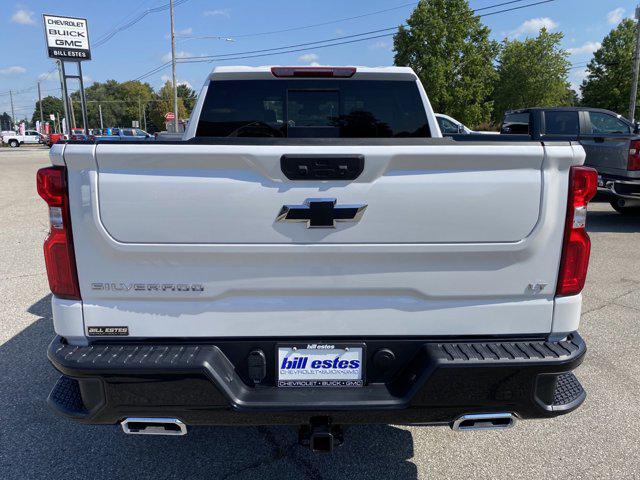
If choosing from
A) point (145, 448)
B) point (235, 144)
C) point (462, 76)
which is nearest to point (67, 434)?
point (145, 448)

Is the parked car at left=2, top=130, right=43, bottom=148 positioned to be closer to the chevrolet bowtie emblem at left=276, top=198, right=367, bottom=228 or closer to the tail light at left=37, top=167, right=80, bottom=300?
the tail light at left=37, top=167, right=80, bottom=300

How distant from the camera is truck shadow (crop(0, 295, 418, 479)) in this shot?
2.67 metres

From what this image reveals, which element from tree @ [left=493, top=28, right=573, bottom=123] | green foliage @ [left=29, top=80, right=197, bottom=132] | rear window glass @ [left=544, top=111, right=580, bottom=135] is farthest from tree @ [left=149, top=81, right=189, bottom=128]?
rear window glass @ [left=544, top=111, right=580, bottom=135]

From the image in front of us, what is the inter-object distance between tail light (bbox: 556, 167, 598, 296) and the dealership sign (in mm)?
31768

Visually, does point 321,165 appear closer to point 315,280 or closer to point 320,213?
point 320,213

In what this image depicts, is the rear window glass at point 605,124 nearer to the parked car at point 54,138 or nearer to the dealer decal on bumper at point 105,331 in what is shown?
the parked car at point 54,138

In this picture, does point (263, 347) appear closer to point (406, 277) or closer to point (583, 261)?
point (406, 277)

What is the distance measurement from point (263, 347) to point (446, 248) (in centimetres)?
88

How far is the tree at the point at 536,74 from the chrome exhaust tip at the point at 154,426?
55.4 meters

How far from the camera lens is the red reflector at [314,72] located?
3693 mm

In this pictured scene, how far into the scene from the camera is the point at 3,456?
277cm

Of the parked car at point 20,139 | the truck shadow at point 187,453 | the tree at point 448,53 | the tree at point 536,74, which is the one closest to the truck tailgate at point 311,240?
the truck shadow at point 187,453

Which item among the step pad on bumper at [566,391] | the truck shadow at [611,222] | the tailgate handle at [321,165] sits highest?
the tailgate handle at [321,165]

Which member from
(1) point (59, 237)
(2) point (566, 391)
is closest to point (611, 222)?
(2) point (566, 391)
